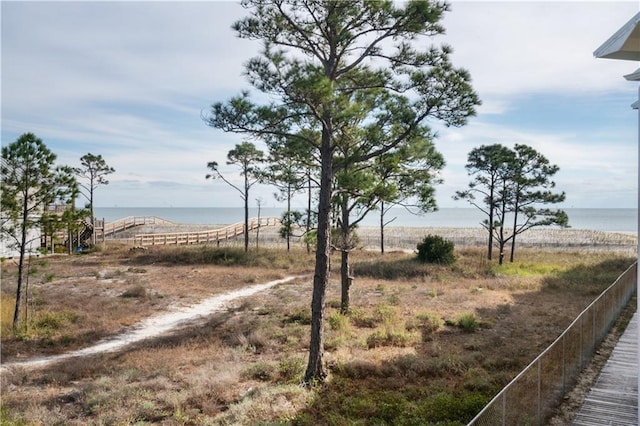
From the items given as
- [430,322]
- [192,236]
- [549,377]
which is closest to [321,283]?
[549,377]

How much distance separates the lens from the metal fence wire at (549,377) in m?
5.88

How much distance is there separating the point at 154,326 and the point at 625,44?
16.5 metres

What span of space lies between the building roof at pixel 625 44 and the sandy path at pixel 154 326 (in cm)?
1416

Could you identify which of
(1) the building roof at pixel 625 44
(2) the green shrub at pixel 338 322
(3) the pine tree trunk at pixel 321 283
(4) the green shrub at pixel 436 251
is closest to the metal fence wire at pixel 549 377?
(1) the building roof at pixel 625 44

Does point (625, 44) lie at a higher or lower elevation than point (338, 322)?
higher

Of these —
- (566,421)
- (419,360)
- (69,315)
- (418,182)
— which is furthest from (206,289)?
(566,421)

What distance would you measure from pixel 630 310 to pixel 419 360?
34.0 ft

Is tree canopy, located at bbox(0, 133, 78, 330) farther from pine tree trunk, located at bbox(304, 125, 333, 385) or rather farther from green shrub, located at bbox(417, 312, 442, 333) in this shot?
green shrub, located at bbox(417, 312, 442, 333)

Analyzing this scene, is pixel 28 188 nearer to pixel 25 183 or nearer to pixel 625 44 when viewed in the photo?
pixel 25 183

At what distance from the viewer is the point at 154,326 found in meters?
17.1

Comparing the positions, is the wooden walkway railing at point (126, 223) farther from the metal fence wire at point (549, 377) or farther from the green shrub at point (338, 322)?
the metal fence wire at point (549, 377)

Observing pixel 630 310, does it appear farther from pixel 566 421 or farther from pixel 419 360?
pixel 566 421

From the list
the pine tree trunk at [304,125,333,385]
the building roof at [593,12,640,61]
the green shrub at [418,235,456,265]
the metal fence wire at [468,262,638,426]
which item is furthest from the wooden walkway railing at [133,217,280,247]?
the building roof at [593,12,640,61]

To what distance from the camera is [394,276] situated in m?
28.6
